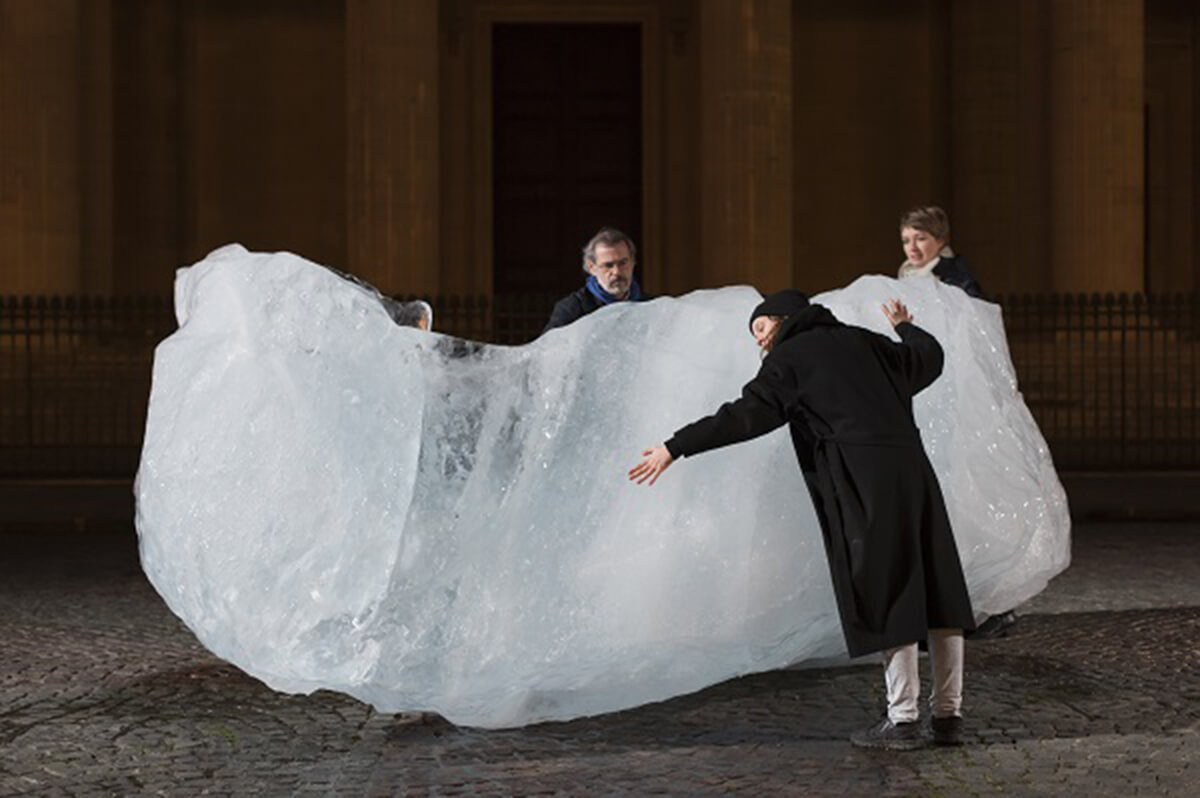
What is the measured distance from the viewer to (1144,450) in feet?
64.1

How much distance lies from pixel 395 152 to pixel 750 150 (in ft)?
12.8

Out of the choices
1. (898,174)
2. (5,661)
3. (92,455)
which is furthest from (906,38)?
(5,661)

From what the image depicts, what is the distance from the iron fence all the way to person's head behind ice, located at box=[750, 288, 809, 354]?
12.4m

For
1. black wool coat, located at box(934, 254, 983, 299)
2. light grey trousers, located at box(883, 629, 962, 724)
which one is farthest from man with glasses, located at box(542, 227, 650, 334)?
light grey trousers, located at box(883, 629, 962, 724)

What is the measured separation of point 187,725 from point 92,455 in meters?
12.3

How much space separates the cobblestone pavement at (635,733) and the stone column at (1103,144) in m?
12.9

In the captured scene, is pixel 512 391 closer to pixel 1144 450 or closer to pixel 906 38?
pixel 1144 450

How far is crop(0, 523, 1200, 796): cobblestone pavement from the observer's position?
19.8 feet

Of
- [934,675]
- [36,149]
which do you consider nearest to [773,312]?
[934,675]

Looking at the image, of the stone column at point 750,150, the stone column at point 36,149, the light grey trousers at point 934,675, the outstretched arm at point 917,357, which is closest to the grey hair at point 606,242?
the outstretched arm at point 917,357

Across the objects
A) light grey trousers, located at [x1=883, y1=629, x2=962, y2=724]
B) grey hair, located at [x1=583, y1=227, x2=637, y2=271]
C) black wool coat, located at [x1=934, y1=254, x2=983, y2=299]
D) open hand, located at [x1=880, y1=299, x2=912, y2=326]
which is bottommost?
light grey trousers, located at [x1=883, y1=629, x2=962, y2=724]

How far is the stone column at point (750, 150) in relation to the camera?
69.9 feet

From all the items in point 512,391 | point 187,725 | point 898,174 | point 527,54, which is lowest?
point 187,725

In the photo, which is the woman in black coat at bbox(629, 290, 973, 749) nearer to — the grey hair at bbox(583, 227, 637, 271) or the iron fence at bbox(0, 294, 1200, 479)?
the grey hair at bbox(583, 227, 637, 271)
